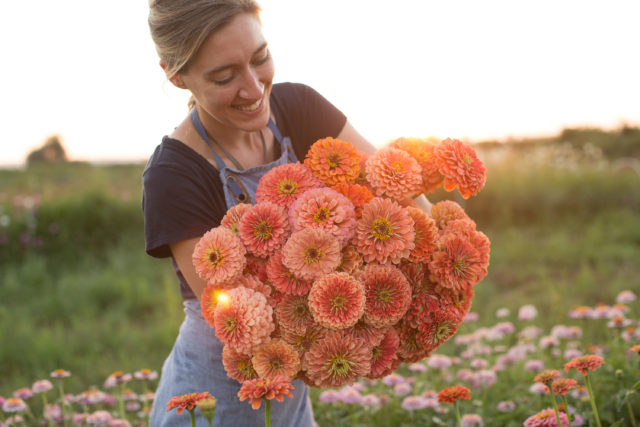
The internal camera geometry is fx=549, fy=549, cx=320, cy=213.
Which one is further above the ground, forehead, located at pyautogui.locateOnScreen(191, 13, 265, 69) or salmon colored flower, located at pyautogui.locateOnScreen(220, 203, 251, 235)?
forehead, located at pyautogui.locateOnScreen(191, 13, 265, 69)

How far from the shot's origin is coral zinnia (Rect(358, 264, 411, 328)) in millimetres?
1164

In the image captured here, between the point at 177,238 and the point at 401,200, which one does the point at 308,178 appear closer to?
the point at 401,200

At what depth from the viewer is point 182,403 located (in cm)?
115

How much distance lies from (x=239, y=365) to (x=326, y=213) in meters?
0.39

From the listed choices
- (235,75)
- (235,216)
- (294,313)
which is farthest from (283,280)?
(235,75)

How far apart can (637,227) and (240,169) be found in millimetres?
5241

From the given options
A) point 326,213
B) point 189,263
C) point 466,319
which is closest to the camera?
point 326,213

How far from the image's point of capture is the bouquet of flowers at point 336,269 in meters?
1.12

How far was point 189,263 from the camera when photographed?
1.50 m

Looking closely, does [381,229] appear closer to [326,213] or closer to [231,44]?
[326,213]

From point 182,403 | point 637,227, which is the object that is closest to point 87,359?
point 182,403

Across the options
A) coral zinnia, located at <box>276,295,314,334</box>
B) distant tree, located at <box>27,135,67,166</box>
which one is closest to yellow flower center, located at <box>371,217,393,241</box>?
coral zinnia, located at <box>276,295,314,334</box>

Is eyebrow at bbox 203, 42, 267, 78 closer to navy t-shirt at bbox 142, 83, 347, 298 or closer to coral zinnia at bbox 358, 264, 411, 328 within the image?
navy t-shirt at bbox 142, 83, 347, 298

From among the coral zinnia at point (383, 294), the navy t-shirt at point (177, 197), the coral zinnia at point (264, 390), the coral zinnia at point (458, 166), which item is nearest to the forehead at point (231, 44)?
the navy t-shirt at point (177, 197)
